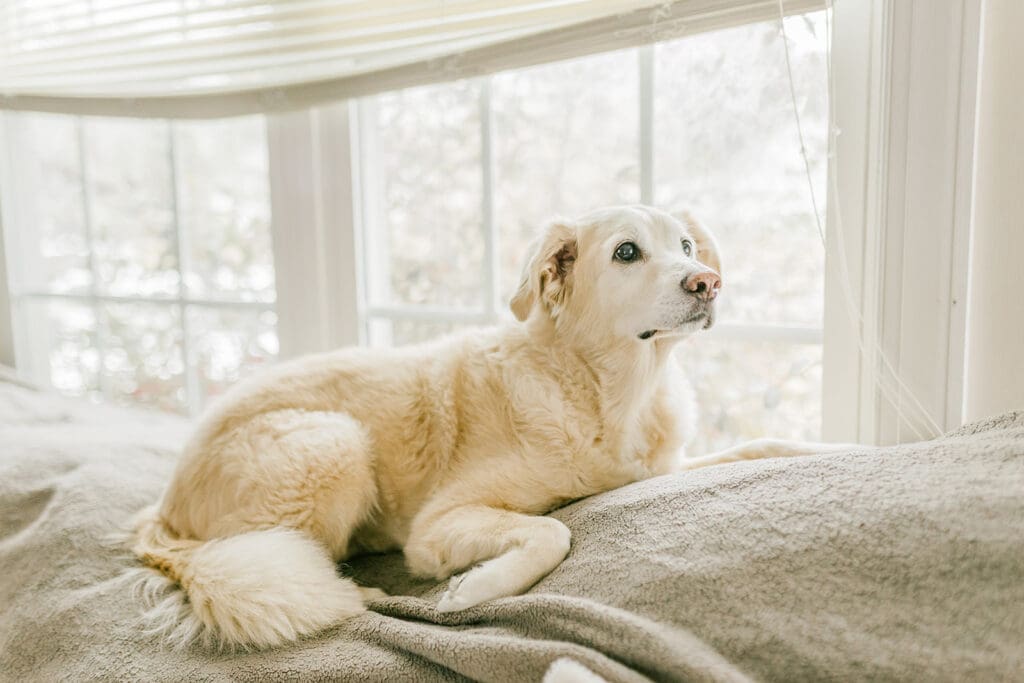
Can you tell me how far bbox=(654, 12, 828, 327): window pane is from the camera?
158 centimetres

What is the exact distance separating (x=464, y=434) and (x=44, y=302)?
236cm

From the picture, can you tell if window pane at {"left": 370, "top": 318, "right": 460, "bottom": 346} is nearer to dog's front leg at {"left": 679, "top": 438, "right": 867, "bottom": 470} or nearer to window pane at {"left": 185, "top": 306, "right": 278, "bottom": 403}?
window pane at {"left": 185, "top": 306, "right": 278, "bottom": 403}

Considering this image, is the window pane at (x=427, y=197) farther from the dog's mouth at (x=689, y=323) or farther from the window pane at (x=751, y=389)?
the dog's mouth at (x=689, y=323)

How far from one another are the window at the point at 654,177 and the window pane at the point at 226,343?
53 centimetres

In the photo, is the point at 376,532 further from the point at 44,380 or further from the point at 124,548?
the point at 44,380

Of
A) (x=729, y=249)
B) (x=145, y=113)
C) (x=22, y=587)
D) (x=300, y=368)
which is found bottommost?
(x=22, y=587)

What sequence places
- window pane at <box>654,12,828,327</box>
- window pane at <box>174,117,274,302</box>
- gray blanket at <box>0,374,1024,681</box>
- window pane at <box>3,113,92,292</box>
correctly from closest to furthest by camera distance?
gray blanket at <box>0,374,1024,681</box>
window pane at <box>654,12,828,327</box>
window pane at <box>174,117,274,302</box>
window pane at <box>3,113,92,292</box>

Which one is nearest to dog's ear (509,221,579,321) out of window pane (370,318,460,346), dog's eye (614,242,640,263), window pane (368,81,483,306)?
dog's eye (614,242,640,263)

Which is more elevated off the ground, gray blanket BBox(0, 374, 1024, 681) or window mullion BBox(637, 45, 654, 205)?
window mullion BBox(637, 45, 654, 205)

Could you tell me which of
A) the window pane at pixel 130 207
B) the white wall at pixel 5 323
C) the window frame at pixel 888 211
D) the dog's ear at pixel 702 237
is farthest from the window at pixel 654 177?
the white wall at pixel 5 323

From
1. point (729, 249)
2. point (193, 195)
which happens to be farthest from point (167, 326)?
point (729, 249)

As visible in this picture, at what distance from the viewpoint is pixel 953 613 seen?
0.81 meters

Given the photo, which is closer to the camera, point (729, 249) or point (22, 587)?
point (22, 587)

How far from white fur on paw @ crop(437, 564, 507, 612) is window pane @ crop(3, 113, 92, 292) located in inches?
93.6
